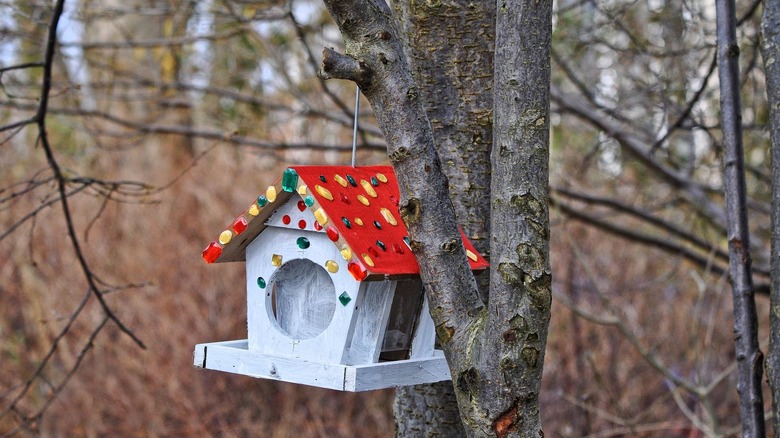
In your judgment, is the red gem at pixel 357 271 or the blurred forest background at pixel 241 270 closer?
the red gem at pixel 357 271

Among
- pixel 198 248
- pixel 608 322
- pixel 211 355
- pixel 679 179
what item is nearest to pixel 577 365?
pixel 679 179

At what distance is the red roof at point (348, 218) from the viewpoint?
1732mm

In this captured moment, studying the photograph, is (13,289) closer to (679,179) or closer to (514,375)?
(679,179)

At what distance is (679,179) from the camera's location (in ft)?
13.9

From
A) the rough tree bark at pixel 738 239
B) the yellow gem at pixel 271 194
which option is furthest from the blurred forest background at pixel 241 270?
the yellow gem at pixel 271 194

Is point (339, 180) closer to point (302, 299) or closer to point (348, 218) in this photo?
point (348, 218)

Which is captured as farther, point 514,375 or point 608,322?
point 608,322

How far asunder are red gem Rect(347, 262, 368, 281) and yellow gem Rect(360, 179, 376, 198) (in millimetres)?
293

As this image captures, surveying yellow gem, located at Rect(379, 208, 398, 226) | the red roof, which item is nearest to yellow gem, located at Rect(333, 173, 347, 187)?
the red roof

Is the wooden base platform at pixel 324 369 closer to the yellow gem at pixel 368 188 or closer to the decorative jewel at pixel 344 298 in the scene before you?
the decorative jewel at pixel 344 298

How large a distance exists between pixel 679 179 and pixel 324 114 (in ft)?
5.76

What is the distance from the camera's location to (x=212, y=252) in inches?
75.5

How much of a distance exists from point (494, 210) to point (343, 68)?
35cm

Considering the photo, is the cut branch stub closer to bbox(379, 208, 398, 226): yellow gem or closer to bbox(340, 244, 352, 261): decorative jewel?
bbox(340, 244, 352, 261): decorative jewel
